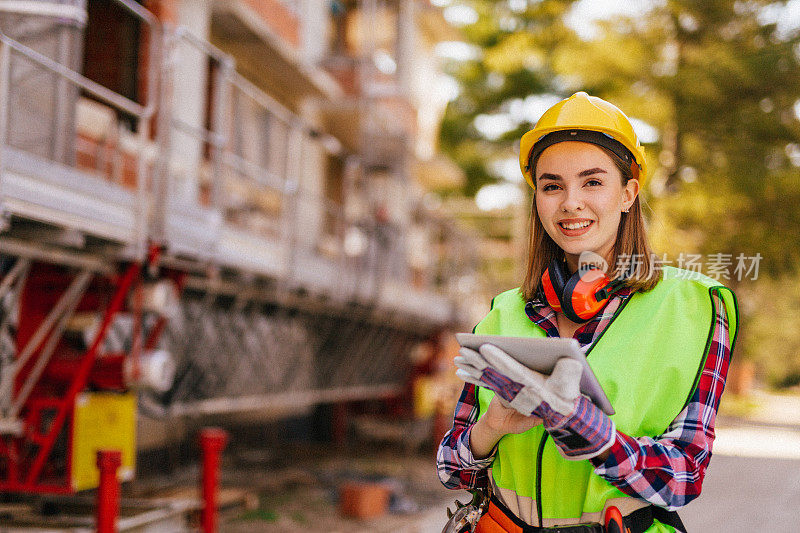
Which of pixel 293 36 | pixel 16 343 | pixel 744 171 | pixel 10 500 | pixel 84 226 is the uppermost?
pixel 293 36

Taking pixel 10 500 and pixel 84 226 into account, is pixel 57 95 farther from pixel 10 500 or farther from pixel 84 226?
pixel 10 500

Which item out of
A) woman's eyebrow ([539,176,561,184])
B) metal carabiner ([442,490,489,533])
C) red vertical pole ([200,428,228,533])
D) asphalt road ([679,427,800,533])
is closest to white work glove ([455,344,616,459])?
metal carabiner ([442,490,489,533])

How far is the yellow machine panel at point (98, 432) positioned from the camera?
5836 millimetres

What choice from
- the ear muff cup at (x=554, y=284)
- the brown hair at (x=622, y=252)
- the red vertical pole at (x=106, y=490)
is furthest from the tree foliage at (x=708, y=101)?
the ear muff cup at (x=554, y=284)

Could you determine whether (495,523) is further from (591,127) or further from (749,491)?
(749,491)

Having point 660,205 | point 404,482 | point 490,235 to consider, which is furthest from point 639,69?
point 490,235

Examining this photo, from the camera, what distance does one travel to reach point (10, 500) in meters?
6.96

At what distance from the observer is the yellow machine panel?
584 cm

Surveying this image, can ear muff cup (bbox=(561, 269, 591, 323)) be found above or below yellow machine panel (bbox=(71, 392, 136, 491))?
above

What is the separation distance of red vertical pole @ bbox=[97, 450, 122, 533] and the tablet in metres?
4.45

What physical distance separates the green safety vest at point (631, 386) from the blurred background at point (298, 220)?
274 mm

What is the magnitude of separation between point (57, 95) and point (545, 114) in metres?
4.00

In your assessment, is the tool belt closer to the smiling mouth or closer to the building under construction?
the smiling mouth

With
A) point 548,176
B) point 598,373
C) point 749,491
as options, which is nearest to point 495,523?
point 598,373
